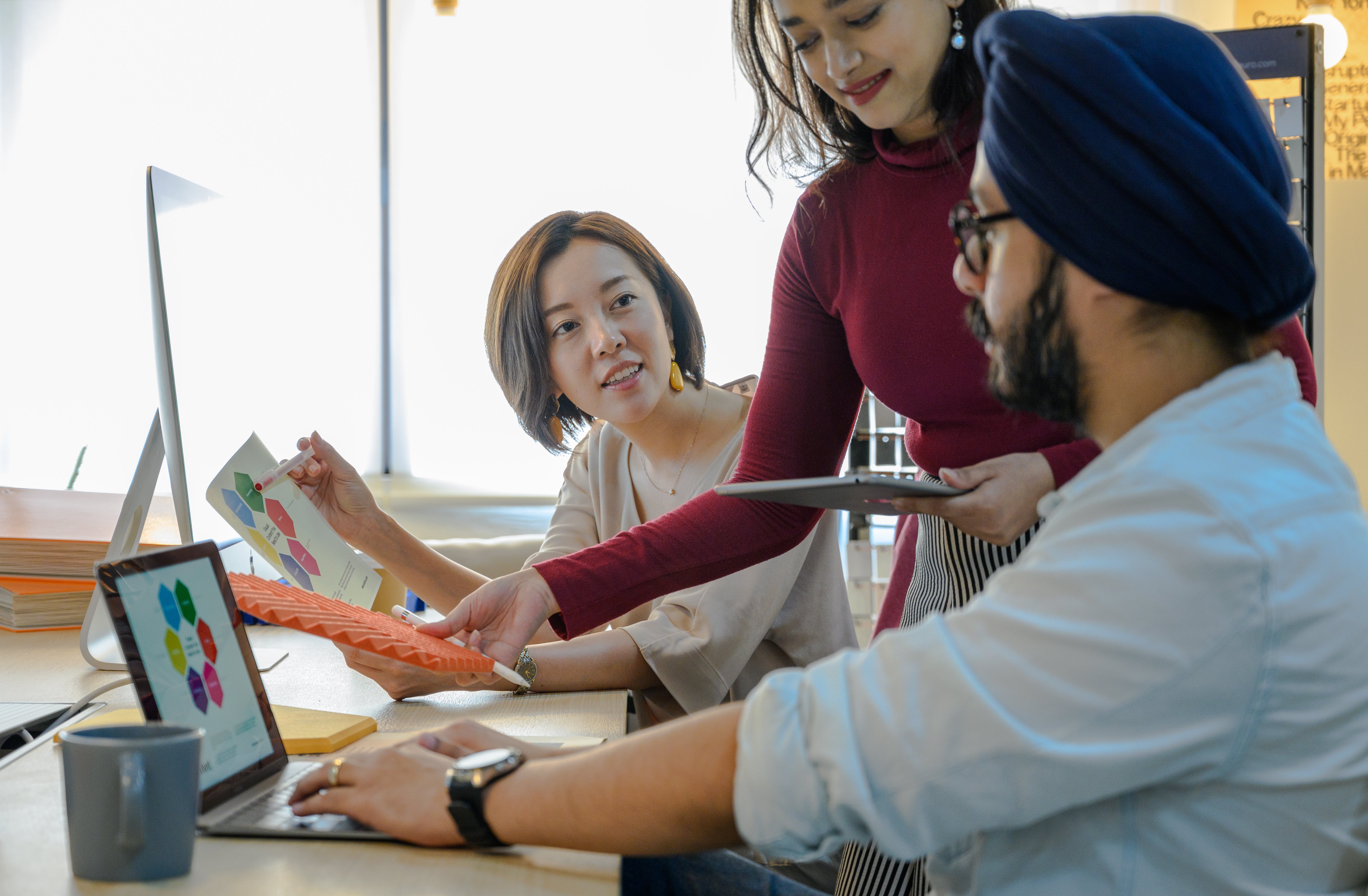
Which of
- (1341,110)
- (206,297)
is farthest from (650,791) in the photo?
(1341,110)

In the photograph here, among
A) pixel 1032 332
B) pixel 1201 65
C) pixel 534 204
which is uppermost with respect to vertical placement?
pixel 534 204

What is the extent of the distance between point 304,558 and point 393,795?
1.73 ft

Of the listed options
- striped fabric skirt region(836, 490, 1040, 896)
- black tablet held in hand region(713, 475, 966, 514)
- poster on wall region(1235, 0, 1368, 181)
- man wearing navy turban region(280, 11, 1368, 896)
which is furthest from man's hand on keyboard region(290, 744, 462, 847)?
poster on wall region(1235, 0, 1368, 181)

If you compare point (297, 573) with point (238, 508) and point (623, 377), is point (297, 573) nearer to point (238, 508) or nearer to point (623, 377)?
point (238, 508)

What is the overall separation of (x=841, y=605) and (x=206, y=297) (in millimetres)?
973

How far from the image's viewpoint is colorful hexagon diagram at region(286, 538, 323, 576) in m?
1.13

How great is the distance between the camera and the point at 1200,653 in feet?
1.62

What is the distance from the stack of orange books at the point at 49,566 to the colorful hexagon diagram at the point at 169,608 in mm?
762

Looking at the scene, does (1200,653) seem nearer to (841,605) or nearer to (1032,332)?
(1032,332)

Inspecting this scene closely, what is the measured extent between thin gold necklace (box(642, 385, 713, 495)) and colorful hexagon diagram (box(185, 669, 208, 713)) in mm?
992

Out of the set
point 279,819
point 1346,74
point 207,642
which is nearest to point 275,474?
point 207,642

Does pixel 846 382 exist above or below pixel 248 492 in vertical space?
above

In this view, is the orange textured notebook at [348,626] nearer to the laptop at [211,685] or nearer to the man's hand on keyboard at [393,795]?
the laptop at [211,685]

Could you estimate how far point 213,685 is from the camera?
749 millimetres
